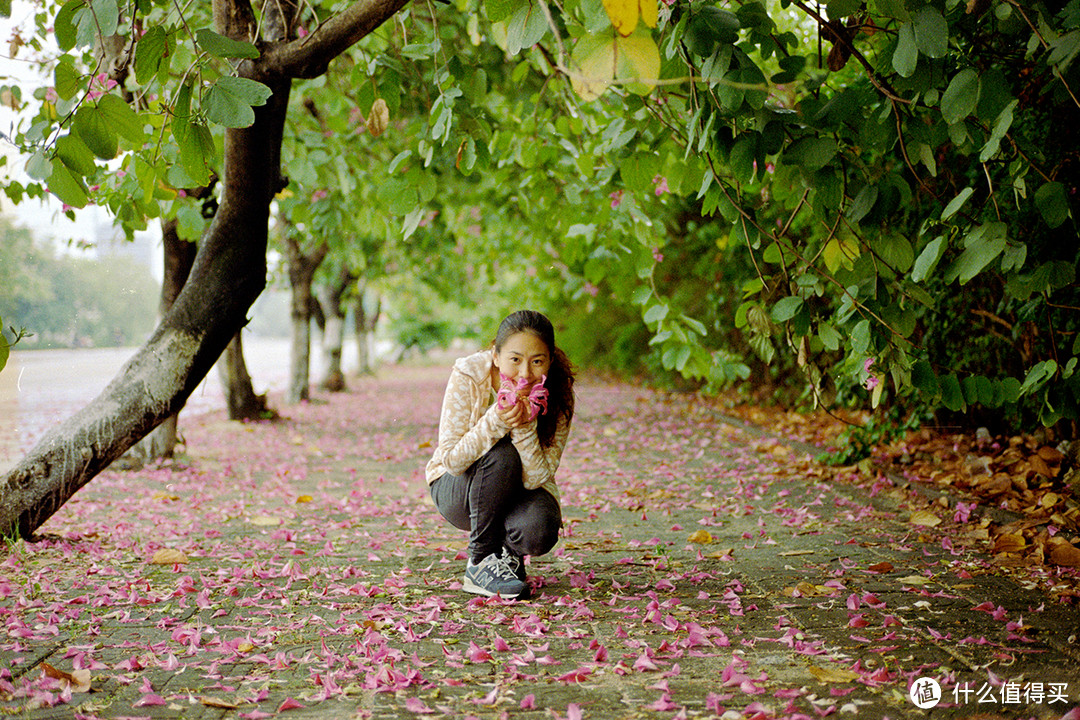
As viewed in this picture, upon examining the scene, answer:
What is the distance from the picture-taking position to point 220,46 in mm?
2258

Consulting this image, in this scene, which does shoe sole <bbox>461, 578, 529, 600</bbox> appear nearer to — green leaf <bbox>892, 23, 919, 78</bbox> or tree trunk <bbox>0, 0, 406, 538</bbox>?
tree trunk <bbox>0, 0, 406, 538</bbox>

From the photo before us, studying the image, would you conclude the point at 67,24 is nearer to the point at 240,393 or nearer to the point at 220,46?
the point at 220,46

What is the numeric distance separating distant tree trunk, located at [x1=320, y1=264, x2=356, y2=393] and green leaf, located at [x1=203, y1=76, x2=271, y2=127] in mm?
12670

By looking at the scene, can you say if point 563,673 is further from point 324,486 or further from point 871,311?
point 324,486

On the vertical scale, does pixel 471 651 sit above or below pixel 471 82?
below

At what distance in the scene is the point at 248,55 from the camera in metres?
2.33

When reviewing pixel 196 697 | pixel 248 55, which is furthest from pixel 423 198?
pixel 196 697

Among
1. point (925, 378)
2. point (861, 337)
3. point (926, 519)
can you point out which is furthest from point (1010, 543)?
point (861, 337)

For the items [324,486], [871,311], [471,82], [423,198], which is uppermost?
[471,82]

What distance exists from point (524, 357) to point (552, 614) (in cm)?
96

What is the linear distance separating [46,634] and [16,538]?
124cm

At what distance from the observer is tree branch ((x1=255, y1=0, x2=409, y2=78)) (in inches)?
127

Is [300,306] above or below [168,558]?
above

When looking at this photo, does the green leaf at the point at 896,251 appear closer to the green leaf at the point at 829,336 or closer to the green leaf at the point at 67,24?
the green leaf at the point at 829,336
